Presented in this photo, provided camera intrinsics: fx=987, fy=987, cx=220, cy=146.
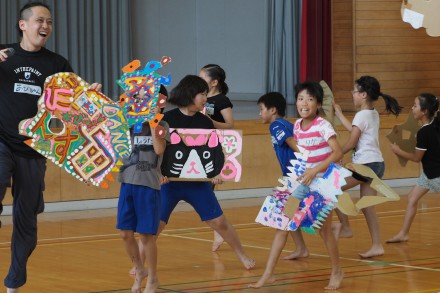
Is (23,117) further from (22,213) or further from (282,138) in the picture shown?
(282,138)

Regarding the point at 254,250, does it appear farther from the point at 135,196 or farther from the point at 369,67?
→ the point at 369,67

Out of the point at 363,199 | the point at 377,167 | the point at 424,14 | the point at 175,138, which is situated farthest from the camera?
the point at 377,167

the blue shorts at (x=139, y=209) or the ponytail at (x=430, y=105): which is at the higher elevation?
the ponytail at (x=430, y=105)

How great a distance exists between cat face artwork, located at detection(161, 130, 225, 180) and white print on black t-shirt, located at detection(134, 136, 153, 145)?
50 cm

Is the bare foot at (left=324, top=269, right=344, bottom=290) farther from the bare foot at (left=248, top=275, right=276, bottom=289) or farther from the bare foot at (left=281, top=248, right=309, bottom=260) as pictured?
the bare foot at (left=281, top=248, right=309, bottom=260)

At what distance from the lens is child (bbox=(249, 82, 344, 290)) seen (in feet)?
19.8

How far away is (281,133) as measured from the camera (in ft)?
22.1

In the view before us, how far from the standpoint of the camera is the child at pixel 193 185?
6309mm

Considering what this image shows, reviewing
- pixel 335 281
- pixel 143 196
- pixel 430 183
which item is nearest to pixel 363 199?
pixel 335 281

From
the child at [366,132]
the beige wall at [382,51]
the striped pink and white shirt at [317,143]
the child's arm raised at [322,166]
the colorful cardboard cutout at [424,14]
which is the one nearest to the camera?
the child's arm raised at [322,166]

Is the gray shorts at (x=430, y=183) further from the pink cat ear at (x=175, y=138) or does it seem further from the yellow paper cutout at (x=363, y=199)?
the pink cat ear at (x=175, y=138)

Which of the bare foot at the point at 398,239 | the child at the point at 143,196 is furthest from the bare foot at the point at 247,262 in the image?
the bare foot at the point at 398,239

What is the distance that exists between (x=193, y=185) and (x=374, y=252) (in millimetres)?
1577

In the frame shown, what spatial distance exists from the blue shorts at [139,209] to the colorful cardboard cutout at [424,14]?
246 centimetres
